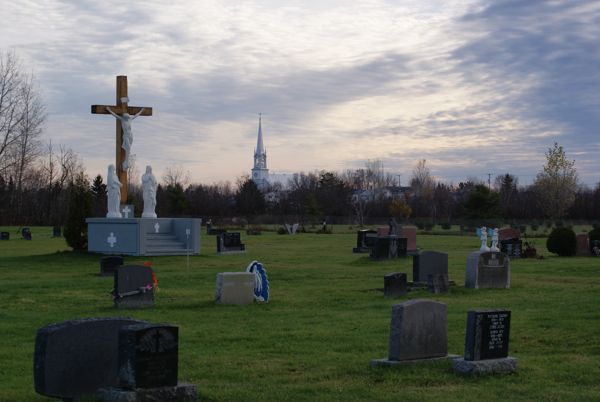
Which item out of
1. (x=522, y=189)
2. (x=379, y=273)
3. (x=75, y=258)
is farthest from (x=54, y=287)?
(x=522, y=189)

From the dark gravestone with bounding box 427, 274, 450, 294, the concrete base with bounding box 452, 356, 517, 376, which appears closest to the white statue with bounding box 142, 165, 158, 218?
the dark gravestone with bounding box 427, 274, 450, 294

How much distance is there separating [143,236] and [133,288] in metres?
17.5

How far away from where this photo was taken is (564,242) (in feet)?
121

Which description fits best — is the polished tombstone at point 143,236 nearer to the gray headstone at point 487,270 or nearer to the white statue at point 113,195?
the white statue at point 113,195

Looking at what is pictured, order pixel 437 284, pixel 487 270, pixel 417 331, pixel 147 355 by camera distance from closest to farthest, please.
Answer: pixel 147 355 → pixel 417 331 → pixel 437 284 → pixel 487 270

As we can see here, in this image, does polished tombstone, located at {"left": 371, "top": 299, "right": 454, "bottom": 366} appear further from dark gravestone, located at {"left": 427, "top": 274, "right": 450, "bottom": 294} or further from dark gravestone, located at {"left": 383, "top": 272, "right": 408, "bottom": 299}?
dark gravestone, located at {"left": 427, "top": 274, "right": 450, "bottom": 294}

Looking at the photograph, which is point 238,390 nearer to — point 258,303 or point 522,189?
point 258,303

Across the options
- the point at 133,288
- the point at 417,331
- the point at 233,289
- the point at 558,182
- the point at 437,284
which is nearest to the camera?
the point at 417,331

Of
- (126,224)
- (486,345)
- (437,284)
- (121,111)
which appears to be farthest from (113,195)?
(486,345)

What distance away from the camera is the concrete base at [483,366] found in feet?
32.9

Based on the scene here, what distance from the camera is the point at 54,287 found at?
2227 cm

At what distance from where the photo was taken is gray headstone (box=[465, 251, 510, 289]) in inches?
859

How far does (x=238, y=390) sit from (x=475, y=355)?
9.42ft

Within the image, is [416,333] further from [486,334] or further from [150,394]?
[150,394]
